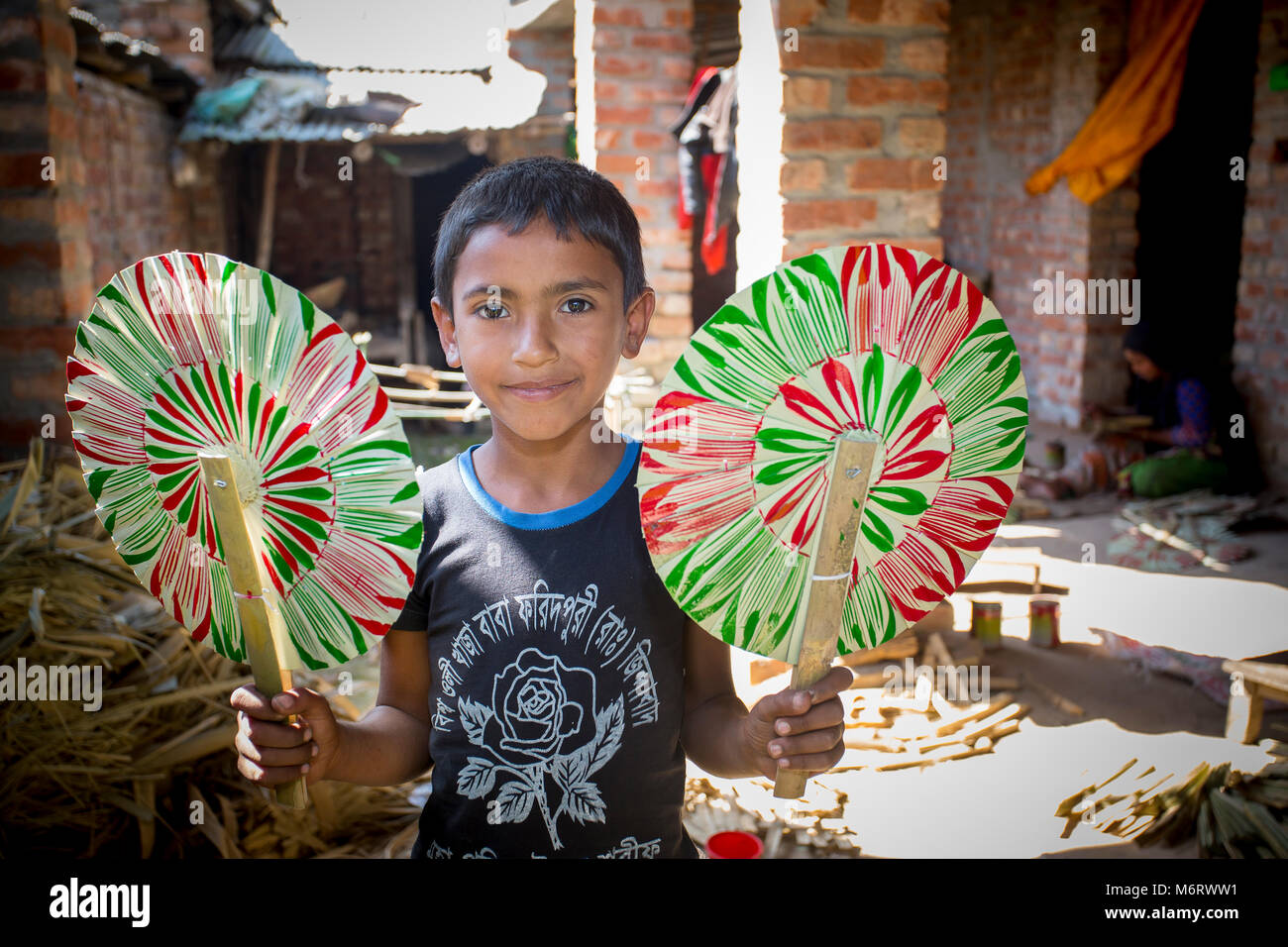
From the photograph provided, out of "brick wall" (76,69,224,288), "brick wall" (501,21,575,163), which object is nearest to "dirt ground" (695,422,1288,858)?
"brick wall" (76,69,224,288)

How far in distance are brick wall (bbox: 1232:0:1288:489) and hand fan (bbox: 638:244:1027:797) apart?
5500mm

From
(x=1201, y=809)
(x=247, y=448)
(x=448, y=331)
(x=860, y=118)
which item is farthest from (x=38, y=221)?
(x=1201, y=809)

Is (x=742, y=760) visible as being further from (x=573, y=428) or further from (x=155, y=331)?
(x=155, y=331)

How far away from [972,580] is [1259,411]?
2467 mm

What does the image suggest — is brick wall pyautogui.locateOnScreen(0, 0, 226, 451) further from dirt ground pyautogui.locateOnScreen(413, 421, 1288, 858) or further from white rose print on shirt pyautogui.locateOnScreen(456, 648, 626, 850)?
white rose print on shirt pyautogui.locateOnScreen(456, 648, 626, 850)

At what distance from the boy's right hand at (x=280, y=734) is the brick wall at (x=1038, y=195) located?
23.2ft

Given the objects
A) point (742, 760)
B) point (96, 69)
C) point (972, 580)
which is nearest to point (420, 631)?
point (742, 760)

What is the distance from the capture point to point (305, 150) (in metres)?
11.7

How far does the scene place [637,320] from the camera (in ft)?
4.15

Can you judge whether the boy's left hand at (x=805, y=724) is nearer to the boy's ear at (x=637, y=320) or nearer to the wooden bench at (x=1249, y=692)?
the boy's ear at (x=637, y=320)

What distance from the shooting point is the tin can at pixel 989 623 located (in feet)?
12.1

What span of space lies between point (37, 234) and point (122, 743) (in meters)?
2.48

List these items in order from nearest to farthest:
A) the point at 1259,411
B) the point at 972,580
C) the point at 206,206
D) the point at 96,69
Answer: the point at 972,580 < the point at 1259,411 < the point at 96,69 < the point at 206,206

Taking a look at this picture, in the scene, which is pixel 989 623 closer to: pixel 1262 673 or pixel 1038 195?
pixel 1262 673
